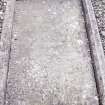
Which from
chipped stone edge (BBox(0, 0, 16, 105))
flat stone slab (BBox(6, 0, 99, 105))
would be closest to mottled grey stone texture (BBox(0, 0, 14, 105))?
chipped stone edge (BBox(0, 0, 16, 105))

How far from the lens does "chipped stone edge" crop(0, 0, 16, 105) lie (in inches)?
122

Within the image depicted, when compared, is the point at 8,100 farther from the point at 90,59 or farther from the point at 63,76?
the point at 90,59

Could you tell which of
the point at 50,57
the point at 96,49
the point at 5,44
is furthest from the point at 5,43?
the point at 96,49

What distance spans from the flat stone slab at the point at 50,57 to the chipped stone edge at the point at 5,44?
0.17 m

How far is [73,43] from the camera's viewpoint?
3.95 metres

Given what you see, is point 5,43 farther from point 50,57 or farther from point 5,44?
point 50,57

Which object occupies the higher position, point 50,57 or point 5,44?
point 5,44

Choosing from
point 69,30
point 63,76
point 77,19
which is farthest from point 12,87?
point 77,19

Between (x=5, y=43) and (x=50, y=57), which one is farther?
(x=50, y=57)

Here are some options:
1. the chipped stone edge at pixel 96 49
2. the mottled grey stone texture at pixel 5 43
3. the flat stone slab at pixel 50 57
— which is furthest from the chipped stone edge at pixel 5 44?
the chipped stone edge at pixel 96 49

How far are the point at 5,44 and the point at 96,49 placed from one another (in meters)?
1.53

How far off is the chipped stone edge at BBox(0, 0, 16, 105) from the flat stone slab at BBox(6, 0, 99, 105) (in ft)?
0.56

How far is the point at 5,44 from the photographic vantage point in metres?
3.55

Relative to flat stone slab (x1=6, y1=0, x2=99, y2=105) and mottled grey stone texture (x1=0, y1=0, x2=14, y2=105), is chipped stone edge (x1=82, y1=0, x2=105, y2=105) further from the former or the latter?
mottled grey stone texture (x1=0, y1=0, x2=14, y2=105)
